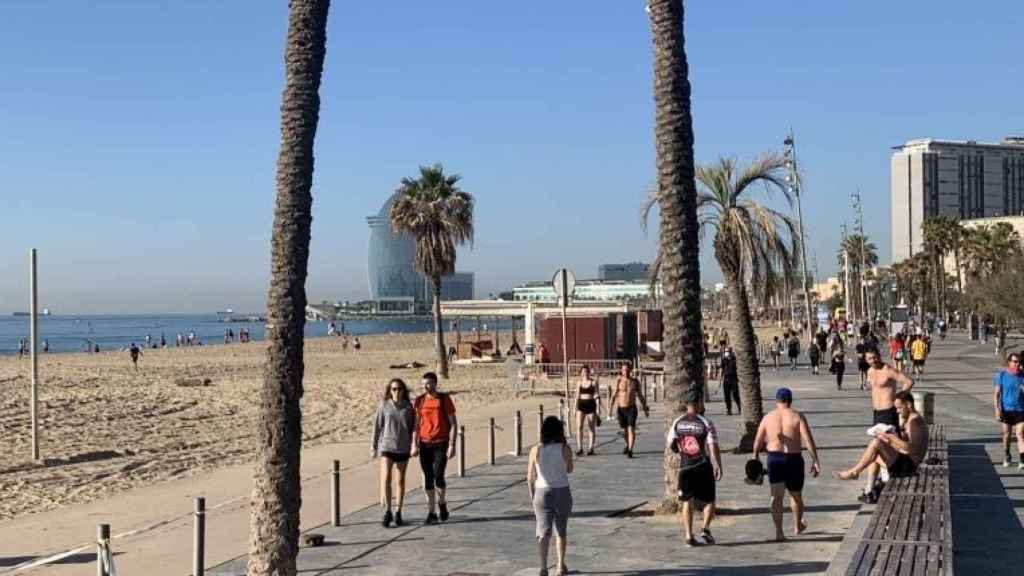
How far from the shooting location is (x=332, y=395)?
3381 cm

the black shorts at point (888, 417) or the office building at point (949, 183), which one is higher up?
the office building at point (949, 183)

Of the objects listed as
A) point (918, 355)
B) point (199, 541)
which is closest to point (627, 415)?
point (199, 541)

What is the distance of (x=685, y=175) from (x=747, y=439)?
5.92m

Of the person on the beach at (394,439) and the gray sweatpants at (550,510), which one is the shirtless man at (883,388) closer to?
the person on the beach at (394,439)

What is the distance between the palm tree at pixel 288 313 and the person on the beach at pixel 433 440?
144 inches

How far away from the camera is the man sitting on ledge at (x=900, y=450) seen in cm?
1053

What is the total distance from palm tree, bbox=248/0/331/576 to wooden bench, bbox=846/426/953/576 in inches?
149

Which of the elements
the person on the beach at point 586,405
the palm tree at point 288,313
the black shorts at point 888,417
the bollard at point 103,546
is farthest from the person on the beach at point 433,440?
the black shorts at point 888,417

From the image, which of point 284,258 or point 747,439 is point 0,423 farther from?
point 284,258

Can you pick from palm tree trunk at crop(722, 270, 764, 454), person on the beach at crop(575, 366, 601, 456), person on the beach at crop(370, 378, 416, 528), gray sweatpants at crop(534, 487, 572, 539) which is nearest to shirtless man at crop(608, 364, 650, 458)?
person on the beach at crop(575, 366, 601, 456)

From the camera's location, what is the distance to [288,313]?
7016 millimetres

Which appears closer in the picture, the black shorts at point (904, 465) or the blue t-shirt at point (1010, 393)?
the black shorts at point (904, 465)

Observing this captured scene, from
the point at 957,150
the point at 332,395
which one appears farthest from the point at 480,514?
the point at 957,150

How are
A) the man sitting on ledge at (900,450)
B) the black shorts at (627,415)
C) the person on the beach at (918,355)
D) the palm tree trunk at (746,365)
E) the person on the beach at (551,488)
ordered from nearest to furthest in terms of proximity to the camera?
the person on the beach at (551,488) < the man sitting on ledge at (900,450) < the black shorts at (627,415) < the palm tree trunk at (746,365) < the person on the beach at (918,355)
